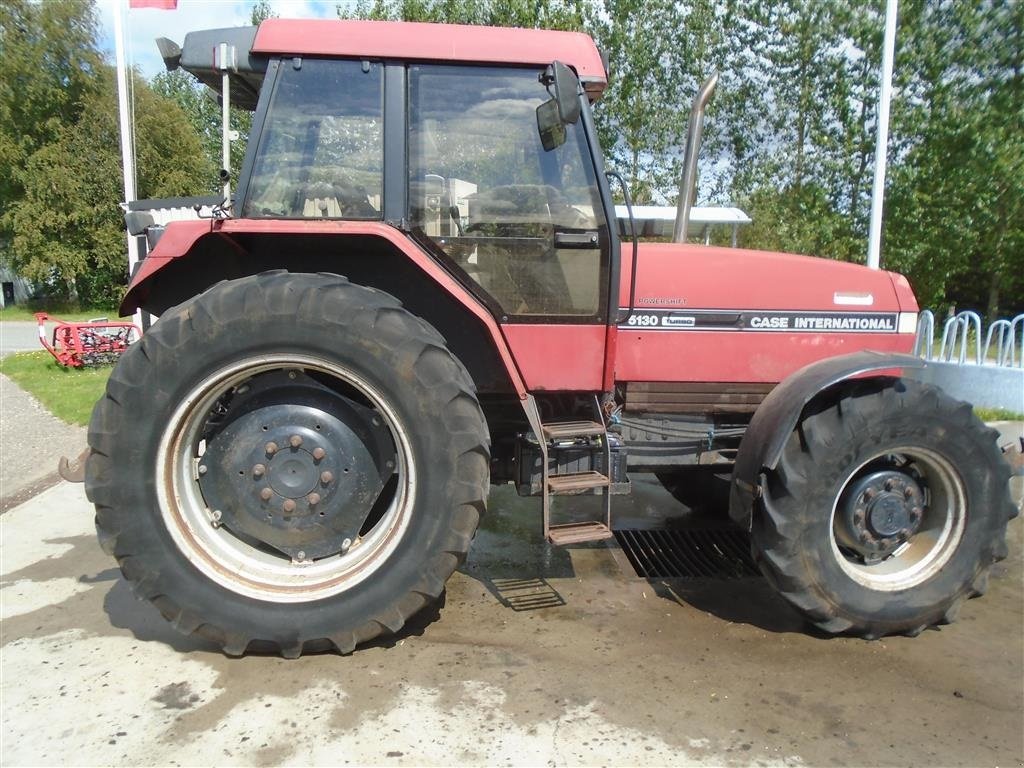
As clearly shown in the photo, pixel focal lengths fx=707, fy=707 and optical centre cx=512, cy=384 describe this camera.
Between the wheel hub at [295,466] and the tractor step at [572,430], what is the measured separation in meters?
0.69

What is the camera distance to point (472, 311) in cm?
290

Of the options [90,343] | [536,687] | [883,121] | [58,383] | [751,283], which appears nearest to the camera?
[536,687]

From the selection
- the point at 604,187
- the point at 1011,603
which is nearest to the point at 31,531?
the point at 604,187

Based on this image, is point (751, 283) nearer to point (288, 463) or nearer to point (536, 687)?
point (536, 687)

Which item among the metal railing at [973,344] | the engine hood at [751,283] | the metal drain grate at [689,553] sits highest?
the engine hood at [751,283]

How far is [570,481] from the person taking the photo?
9.95 ft

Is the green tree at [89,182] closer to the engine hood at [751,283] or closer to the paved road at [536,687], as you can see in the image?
the paved road at [536,687]

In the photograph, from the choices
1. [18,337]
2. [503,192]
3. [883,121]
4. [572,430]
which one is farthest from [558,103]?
[18,337]

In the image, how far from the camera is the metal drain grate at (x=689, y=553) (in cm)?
371

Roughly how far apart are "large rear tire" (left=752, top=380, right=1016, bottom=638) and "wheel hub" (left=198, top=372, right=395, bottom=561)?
5.58 feet

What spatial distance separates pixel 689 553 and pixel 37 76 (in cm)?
2761

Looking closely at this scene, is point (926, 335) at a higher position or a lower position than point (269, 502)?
higher

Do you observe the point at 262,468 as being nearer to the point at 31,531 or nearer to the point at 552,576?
the point at 552,576

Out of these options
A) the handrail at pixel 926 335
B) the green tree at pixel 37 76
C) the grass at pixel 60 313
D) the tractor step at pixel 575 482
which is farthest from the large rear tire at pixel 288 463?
the green tree at pixel 37 76
